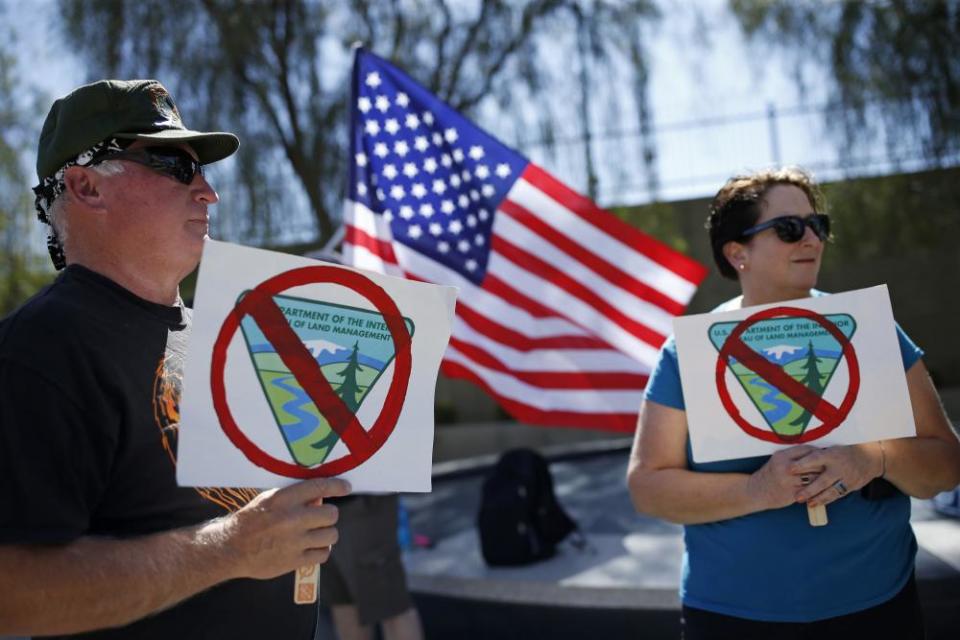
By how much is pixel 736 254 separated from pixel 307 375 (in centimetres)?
136

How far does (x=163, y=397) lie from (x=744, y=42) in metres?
11.4

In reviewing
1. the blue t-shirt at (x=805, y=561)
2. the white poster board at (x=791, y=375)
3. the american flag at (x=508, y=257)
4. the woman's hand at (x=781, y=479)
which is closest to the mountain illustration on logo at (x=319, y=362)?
the white poster board at (x=791, y=375)

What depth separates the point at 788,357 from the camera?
2.11 m

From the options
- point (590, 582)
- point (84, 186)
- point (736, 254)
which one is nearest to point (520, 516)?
point (590, 582)

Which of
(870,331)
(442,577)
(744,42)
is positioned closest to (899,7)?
(744,42)

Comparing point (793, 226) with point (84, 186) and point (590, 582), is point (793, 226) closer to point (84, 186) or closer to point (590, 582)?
point (84, 186)

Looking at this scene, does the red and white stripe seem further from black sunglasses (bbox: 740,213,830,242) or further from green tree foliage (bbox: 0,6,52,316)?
green tree foliage (bbox: 0,6,52,316)

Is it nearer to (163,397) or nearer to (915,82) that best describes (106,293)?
(163,397)

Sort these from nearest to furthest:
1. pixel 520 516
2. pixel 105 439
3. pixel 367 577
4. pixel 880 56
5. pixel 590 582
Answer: pixel 105 439 < pixel 367 577 < pixel 590 582 < pixel 520 516 < pixel 880 56

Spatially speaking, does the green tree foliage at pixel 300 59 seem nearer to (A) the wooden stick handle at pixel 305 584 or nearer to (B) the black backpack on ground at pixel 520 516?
(B) the black backpack on ground at pixel 520 516

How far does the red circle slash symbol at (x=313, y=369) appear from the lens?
1458mm

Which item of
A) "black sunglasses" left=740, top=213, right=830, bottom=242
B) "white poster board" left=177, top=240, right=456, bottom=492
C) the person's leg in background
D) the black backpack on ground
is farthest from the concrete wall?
"white poster board" left=177, top=240, right=456, bottom=492

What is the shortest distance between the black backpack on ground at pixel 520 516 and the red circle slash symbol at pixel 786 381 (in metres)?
3.44

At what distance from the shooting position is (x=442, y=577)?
4848 millimetres
